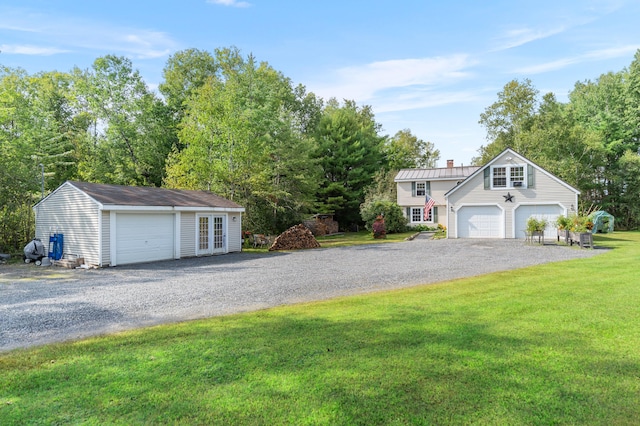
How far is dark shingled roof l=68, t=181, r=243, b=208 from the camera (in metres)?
14.1

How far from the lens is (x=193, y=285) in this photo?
373 inches

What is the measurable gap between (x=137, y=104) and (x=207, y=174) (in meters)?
12.7

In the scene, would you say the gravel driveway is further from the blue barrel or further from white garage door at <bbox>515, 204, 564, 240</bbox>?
white garage door at <bbox>515, 204, 564, 240</bbox>

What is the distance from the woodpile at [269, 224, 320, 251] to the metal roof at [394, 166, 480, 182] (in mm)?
16349

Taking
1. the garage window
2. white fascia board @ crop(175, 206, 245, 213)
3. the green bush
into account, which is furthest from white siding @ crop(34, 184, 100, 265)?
the garage window

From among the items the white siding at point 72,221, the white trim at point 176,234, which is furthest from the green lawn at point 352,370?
the white trim at point 176,234

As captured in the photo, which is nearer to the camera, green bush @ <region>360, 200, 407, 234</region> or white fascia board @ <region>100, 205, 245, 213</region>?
white fascia board @ <region>100, 205, 245, 213</region>

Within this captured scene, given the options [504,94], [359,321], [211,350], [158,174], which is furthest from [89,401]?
[504,94]

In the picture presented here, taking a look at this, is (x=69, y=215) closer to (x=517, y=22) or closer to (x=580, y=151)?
(x=517, y=22)

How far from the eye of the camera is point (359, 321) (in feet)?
18.6

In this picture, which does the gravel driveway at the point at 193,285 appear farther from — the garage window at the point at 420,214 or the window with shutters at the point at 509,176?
the garage window at the point at 420,214

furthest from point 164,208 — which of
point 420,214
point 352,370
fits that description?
point 420,214

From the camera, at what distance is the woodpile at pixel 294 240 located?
19219 millimetres

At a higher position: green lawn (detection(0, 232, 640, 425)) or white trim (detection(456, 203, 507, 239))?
white trim (detection(456, 203, 507, 239))
